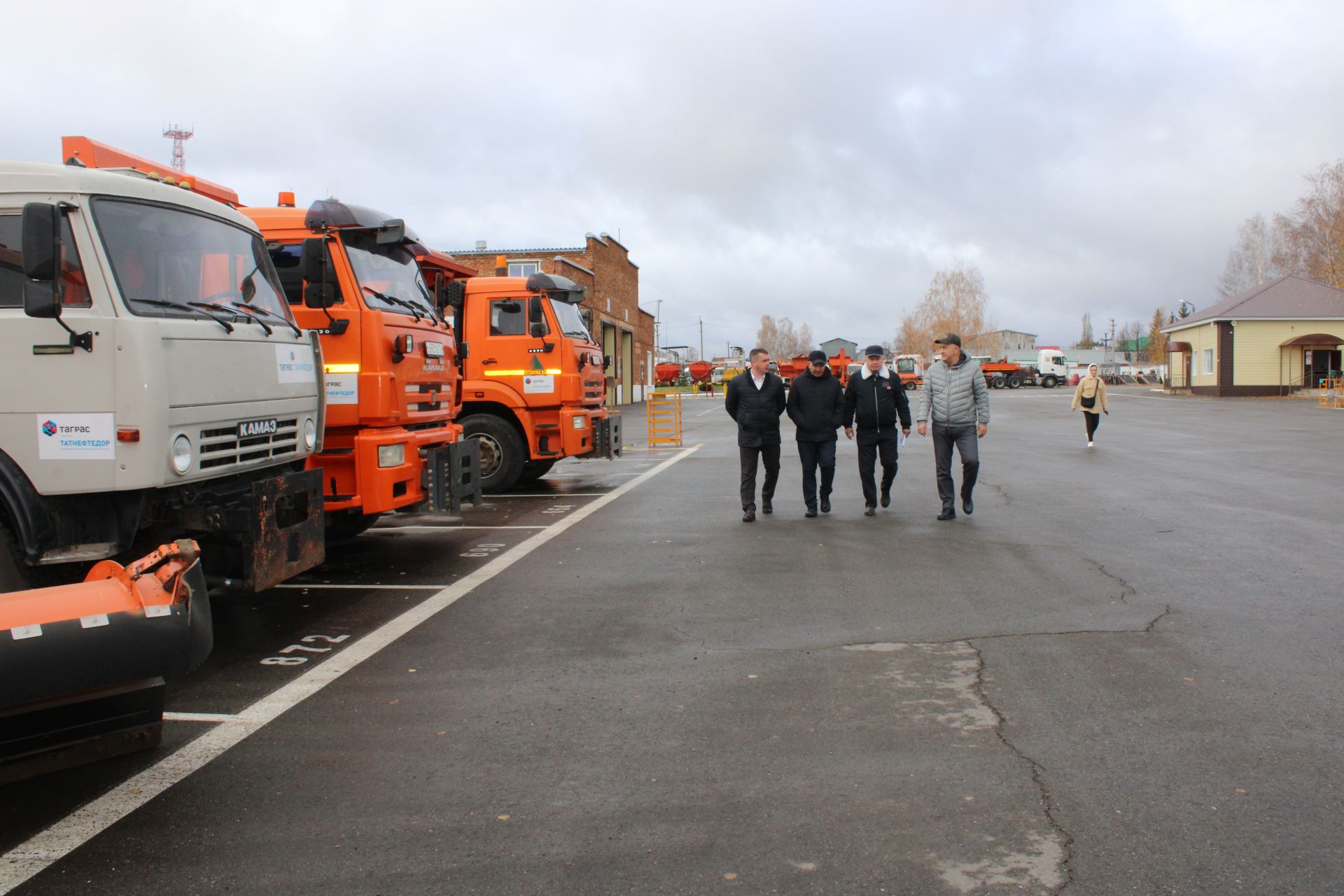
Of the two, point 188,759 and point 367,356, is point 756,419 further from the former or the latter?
point 188,759

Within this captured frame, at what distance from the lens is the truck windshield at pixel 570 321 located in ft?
43.7

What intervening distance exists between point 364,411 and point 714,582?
9.56 ft

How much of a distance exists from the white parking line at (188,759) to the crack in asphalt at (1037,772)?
10.5 feet

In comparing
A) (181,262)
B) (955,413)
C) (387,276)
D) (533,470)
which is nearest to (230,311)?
(181,262)

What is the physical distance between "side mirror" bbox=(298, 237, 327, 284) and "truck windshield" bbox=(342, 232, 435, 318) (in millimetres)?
519

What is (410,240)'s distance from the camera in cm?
845

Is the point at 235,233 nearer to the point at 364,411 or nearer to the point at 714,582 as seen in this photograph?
the point at 364,411

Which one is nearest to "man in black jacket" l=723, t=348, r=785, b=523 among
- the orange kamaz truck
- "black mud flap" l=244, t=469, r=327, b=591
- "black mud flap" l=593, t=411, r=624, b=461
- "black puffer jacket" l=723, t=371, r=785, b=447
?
"black puffer jacket" l=723, t=371, r=785, b=447

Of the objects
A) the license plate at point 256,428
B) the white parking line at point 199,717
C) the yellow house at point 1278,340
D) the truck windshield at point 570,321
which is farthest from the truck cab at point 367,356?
the yellow house at point 1278,340

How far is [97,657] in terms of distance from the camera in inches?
140

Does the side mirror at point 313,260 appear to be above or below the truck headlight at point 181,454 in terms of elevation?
above

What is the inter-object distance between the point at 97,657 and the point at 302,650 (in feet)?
7.40

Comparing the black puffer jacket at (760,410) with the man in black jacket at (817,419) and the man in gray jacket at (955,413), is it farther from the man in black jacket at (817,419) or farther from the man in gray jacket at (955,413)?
the man in gray jacket at (955,413)

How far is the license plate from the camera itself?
5.53m
